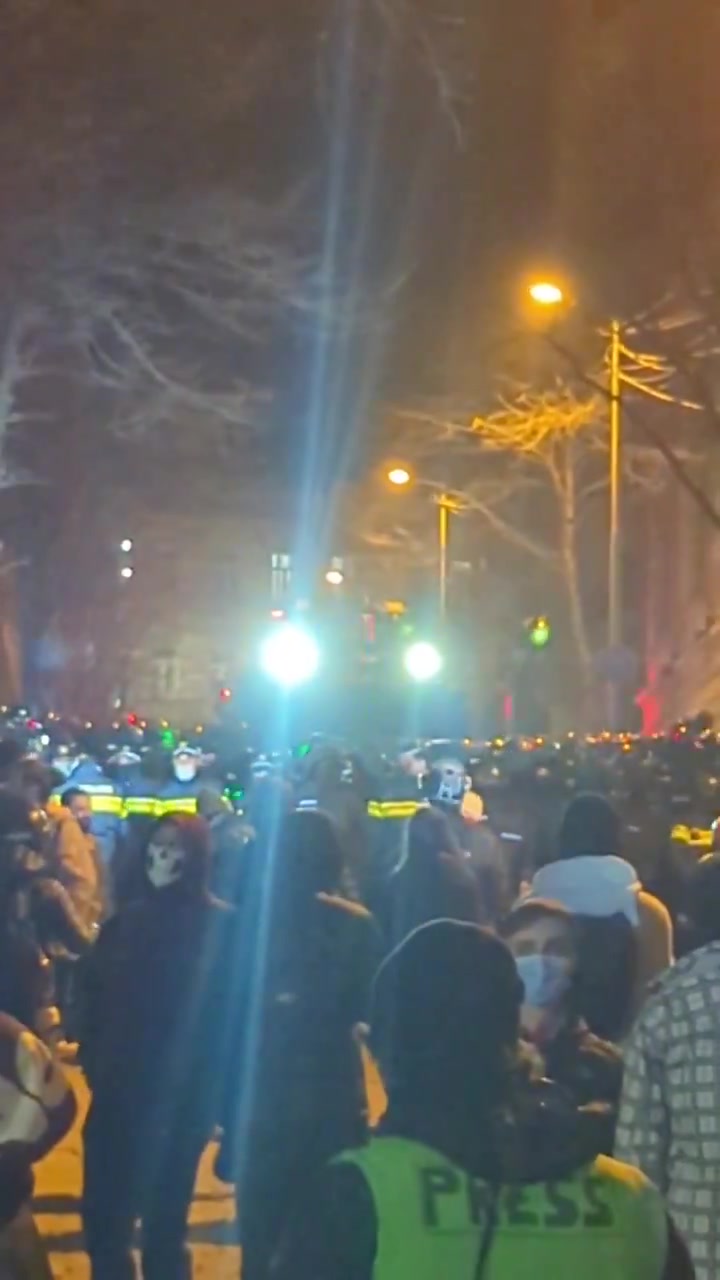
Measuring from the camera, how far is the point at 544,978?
18.4 ft

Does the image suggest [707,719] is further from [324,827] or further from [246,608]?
[246,608]

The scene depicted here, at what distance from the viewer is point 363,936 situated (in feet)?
20.7

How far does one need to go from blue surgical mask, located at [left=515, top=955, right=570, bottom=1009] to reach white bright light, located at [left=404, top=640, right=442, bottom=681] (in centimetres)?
3523

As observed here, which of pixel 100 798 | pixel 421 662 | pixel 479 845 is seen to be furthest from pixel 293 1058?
pixel 421 662

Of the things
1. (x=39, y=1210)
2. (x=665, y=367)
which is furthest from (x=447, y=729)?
(x=39, y=1210)

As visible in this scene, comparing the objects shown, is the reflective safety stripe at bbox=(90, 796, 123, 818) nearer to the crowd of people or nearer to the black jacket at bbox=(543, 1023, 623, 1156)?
the crowd of people

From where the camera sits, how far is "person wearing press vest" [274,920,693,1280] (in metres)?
3.27

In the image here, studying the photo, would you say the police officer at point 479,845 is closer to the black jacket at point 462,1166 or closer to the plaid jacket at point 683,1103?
the plaid jacket at point 683,1103

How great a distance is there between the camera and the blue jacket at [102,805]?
13758mm

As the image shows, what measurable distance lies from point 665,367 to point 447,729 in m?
14.2

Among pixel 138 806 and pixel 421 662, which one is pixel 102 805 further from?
pixel 421 662

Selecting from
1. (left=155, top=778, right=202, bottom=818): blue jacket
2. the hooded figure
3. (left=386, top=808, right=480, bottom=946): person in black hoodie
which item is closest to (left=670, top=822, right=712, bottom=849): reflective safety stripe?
(left=155, top=778, right=202, bottom=818): blue jacket

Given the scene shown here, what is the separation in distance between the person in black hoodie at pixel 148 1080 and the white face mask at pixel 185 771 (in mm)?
8359

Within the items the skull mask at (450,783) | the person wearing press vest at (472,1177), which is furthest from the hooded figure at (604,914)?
the skull mask at (450,783)
